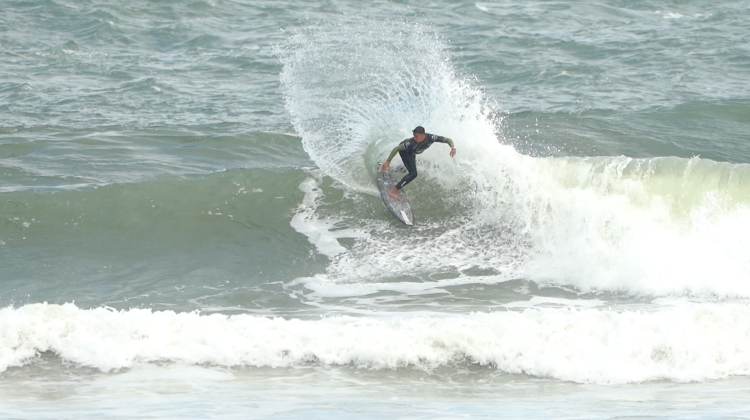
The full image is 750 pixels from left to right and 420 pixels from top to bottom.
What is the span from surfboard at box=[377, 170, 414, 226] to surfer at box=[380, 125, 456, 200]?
0.09 m

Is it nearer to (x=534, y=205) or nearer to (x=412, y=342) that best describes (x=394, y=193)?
(x=534, y=205)

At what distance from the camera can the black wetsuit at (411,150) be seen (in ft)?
42.1

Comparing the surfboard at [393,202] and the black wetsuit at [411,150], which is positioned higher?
the black wetsuit at [411,150]

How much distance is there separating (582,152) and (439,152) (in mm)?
3858

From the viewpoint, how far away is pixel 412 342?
8.70 m

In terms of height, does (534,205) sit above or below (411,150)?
below

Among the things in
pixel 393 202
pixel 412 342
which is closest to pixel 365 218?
pixel 393 202

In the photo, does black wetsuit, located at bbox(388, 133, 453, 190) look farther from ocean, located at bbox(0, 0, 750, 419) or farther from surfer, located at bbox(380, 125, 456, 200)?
ocean, located at bbox(0, 0, 750, 419)

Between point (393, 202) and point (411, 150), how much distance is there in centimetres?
87

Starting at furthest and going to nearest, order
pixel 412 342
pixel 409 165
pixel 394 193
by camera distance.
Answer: pixel 394 193 → pixel 409 165 → pixel 412 342

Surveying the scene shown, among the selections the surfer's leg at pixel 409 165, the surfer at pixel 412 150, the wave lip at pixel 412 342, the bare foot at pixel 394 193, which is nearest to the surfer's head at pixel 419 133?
the surfer at pixel 412 150

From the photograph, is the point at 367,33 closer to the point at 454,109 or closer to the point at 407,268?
the point at 454,109

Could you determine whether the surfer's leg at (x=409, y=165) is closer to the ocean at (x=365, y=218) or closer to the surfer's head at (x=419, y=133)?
the surfer's head at (x=419, y=133)

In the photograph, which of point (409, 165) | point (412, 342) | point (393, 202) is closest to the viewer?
point (412, 342)
